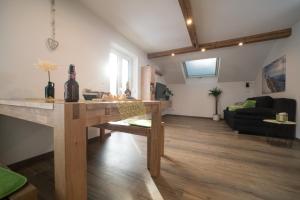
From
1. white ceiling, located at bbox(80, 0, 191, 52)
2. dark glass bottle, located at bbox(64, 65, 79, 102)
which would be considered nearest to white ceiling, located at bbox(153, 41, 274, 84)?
white ceiling, located at bbox(80, 0, 191, 52)

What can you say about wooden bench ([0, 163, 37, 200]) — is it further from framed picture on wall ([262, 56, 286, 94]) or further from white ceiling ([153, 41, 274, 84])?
white ceiling ([153, 41, 274, 84])

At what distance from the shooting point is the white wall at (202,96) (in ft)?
18.8

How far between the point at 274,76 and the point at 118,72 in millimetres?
4352

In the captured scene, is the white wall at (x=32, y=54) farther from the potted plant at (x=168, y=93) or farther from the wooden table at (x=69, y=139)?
the potted plant at (x=168, y=93)

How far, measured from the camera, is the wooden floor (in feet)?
4.13

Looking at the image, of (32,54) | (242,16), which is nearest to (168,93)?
(242,16)

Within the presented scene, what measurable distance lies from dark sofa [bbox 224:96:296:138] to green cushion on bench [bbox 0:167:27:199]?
4.04 meters

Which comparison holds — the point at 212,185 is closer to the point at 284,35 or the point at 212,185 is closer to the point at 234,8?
the point at 234,8

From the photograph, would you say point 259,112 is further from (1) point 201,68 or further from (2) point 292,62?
(1) point 201,68

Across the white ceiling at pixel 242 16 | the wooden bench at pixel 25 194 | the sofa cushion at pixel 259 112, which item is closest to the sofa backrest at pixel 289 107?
the sofa cushion at pixel 259 112

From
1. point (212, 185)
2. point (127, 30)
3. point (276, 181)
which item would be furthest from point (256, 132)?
point (127, 30)

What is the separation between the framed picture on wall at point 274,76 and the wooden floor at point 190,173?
71.5 inches

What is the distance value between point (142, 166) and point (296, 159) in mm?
2219

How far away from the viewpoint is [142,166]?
5.69 ft
